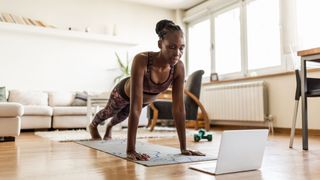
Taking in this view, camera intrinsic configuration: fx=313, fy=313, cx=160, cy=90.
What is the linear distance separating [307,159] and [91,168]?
1250 mm

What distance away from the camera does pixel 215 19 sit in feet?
19.4

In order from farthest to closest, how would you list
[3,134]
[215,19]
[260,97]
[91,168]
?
1. [215,19]
2. [260,97]
3. [3,134]
4. [91,168]

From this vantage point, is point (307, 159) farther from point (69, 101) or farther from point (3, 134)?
point (69, 101)

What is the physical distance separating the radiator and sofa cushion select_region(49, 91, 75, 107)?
2.39 m

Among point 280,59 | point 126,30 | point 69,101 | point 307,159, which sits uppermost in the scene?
point 126,30

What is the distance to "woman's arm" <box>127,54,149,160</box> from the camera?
1784 millimetres

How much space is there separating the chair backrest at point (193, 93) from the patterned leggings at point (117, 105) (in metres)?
1.73

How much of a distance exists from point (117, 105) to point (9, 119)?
1333 millimetres

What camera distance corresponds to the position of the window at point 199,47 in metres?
6.12

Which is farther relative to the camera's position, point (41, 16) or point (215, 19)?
point (215, 19)

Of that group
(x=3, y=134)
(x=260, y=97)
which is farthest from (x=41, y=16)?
(x=260, y=97)

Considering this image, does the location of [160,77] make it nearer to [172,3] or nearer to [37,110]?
[37,110]

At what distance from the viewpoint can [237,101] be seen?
493cm

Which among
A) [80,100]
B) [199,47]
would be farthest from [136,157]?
[199,47]
